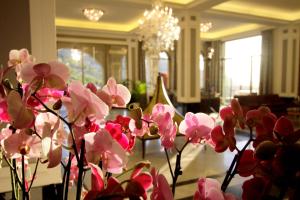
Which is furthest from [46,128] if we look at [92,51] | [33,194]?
[92,51]

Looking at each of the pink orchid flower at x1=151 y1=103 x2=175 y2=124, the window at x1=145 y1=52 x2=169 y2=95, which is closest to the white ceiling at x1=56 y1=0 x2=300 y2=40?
the window at x1=145 y1=52 x2=169 y2=95

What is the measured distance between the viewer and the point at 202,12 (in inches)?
246

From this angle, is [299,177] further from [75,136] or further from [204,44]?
[204,44]

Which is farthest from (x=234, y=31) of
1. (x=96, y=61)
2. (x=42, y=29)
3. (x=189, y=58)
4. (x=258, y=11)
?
(x=42, y=29)

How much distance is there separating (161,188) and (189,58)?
6.21 meters

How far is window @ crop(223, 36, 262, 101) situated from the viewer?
31.5 ft

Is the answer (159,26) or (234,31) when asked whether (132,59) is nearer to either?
(234,31)

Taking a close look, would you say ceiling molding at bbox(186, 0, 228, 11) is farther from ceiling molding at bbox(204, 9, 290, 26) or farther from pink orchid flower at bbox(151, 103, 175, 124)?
pink orchid flower at bbox(151, 103, 175, 124)

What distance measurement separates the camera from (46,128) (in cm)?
39

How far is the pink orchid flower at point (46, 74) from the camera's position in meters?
0.38

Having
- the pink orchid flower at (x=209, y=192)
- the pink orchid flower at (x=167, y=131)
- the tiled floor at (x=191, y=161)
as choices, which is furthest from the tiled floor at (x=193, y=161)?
the pink orchid flower at (x=209, y=192)

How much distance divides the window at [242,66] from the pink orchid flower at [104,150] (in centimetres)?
985

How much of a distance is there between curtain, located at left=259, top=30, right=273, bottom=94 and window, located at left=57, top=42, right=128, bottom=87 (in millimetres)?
5028

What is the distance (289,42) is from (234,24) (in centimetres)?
191
